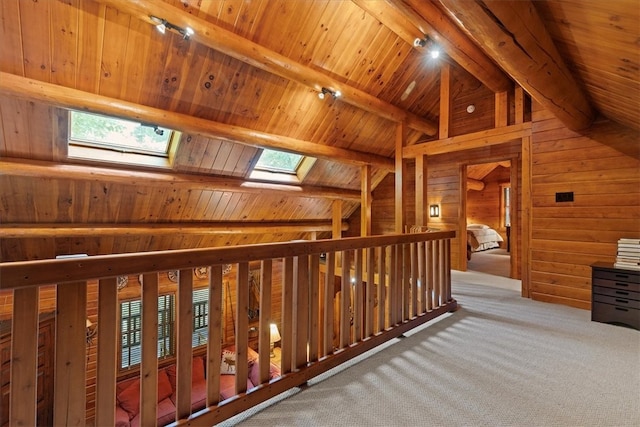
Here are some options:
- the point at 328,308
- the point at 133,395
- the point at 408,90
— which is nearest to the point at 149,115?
the point at 328,308

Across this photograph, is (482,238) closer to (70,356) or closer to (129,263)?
(129,263)

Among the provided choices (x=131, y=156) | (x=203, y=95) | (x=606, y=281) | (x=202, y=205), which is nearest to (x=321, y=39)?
(x=203, y=95)

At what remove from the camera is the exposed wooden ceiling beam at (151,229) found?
3.85 m

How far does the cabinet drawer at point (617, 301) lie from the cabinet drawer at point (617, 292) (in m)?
0.02

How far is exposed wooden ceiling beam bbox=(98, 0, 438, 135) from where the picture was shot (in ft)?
7.78

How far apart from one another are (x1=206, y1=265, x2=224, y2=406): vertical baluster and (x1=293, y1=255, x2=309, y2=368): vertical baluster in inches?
17.9

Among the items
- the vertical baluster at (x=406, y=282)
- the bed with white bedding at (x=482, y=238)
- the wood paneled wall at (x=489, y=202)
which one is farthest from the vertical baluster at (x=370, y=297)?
the wood paneled wall at (x=489, y=202)

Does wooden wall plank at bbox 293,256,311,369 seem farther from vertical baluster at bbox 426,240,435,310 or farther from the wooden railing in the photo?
vertical baluster at bbox 426,240,435,310

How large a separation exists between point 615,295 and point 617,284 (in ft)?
0.37

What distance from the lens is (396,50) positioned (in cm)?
404

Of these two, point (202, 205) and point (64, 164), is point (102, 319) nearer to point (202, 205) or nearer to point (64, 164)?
point (64, 164)

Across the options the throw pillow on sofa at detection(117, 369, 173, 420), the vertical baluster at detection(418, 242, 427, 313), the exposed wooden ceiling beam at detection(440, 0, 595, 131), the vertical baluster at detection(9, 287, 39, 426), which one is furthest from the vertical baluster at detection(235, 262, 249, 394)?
the throw pillow on sofa at detection(117, 369, 173, 420)

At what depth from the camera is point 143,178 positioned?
392 cm

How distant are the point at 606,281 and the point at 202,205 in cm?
536
